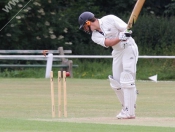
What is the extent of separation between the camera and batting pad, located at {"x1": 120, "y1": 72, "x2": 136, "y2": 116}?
9891 millimetres

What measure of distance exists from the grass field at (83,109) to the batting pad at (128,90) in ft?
0.77

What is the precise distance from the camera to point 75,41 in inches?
1157

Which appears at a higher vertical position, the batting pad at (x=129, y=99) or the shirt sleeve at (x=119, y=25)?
the shirt sleeve at (x=119, y=25)

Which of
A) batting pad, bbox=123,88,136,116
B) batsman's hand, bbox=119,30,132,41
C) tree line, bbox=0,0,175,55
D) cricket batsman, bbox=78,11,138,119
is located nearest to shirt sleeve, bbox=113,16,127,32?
cricket batsman, bbox=78,11,138,119

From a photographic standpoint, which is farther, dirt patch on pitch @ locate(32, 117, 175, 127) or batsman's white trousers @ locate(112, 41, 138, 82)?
batsman's white trousers @ locate(112, 41, 138, 82)

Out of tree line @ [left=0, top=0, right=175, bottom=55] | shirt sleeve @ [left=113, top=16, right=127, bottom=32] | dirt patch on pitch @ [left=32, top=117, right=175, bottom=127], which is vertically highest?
tree line @ [left=0, top=0, right=175, bottom=55]

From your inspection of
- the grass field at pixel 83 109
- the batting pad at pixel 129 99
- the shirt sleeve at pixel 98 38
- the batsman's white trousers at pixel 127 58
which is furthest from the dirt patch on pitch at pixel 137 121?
the shirt sleeve at pixel 98 38

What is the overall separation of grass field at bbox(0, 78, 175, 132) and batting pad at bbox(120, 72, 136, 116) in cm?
24

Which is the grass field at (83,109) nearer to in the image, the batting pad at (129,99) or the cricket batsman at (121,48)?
the batting pad at (129,99)

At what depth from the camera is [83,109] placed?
40.1 feet

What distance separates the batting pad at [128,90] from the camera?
32.4ft

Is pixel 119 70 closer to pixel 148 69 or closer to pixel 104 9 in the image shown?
pixel 148 69

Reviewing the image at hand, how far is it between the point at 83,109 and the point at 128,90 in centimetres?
242

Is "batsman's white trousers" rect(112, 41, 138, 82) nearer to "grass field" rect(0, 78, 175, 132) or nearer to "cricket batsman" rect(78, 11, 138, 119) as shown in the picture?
"cricket batsman" rect(78, 11, 138, 119)
